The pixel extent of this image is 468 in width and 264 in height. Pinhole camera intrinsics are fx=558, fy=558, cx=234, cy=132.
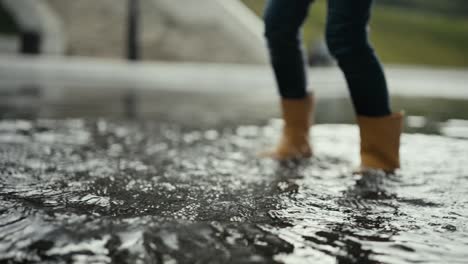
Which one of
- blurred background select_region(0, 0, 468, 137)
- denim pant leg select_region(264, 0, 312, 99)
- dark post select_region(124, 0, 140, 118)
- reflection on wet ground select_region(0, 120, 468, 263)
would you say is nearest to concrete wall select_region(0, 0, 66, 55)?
blurred background select_region(0, 0, 468, 137)

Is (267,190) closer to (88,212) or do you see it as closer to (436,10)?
(88,212)

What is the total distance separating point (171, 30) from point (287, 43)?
860 centimetres

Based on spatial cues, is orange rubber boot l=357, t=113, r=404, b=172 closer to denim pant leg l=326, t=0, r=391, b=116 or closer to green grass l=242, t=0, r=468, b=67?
denim pant leg l=326, t=0, r=391, b=116

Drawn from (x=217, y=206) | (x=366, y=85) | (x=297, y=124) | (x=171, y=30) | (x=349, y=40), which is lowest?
(x=217, y=206)

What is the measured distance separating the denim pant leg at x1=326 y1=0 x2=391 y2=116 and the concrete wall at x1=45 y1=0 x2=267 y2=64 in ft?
27.4

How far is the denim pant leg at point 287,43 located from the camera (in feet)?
6.07

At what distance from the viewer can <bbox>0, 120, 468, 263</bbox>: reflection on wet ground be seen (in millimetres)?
856

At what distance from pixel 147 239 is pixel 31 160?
0.82 meters

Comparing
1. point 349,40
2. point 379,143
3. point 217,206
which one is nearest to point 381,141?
point 379,143

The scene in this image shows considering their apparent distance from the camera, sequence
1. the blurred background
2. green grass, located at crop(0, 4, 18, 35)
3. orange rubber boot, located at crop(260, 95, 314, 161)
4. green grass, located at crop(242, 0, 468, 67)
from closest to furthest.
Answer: orange rubber boot, located at crop(260, 95, 314, 161) → the blurred background → green grass, located at crop(0, 4, 18, 35) → green grass, located at crop(242, 0, 468, 67)

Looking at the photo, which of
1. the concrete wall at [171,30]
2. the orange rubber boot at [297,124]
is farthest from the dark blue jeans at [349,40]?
the concrete wall at [171,30]

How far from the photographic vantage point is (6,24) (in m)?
9.20

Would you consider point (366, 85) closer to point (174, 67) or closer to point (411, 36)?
point (174, 67)

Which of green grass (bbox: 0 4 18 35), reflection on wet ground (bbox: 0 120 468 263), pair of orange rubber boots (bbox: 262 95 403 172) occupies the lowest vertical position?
reflection on wet ground (bbox: 0 120 468 263)
